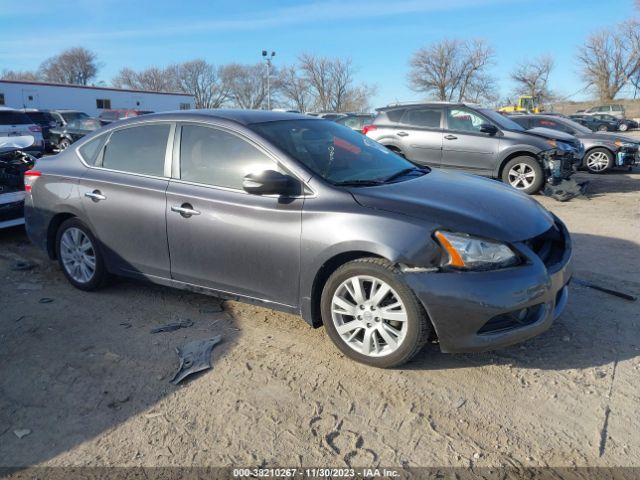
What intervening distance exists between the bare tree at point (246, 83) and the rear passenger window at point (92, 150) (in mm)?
68423

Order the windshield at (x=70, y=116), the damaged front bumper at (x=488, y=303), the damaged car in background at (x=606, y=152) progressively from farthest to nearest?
the windshield at (x=70, y=116), the damaged car in background at (x=606, y=152), the damaged front bumper at (x=488, y=303)

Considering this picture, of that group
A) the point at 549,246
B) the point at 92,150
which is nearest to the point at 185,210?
the point at 92,150

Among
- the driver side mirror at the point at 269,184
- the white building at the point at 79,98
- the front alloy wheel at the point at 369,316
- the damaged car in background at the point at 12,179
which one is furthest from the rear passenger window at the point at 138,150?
the white building at the point at 79,98

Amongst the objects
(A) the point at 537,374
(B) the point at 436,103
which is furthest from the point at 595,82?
(A) the point at 537,374

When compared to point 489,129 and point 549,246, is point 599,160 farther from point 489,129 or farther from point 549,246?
point 549,246

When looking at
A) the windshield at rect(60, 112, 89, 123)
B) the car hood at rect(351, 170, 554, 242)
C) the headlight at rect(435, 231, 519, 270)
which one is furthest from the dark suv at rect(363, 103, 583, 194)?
the windshield at rect(60, 112, 89, 123)

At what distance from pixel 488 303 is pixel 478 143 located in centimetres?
723

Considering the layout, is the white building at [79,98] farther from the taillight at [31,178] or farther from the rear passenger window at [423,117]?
the taillight at [31,178]

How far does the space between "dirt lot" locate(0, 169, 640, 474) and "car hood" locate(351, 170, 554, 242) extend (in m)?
0.88

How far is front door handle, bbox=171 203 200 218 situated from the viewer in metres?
3.94

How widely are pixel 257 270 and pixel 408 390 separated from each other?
1.33 metres

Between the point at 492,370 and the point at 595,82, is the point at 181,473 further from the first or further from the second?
the point at 595,82

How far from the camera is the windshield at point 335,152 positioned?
3824 mm

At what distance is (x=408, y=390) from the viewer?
10.4 feet
